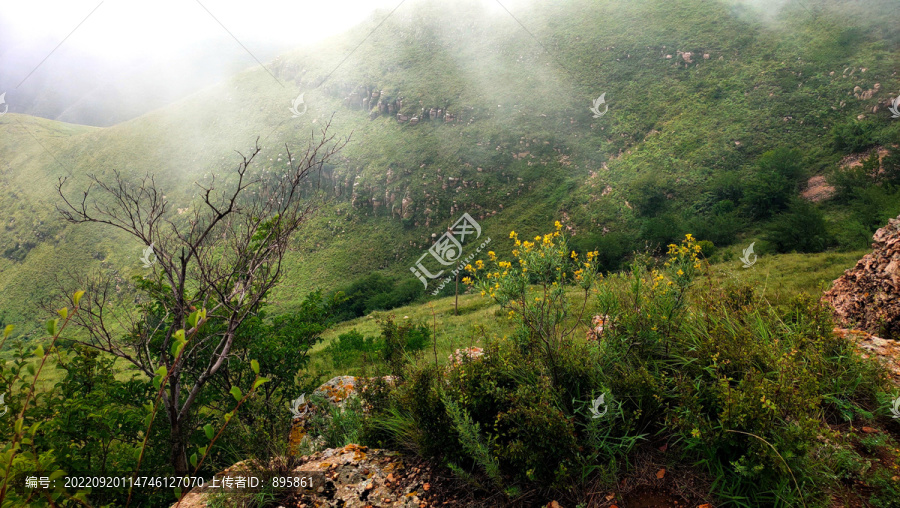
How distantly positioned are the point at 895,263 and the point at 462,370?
5.30m

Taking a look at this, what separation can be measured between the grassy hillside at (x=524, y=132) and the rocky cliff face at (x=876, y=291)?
73.0ft

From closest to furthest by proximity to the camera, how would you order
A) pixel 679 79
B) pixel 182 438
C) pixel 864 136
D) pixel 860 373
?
pixel 860 373 → pixel 182 438 → pixel 864 136 → pixel 679 79

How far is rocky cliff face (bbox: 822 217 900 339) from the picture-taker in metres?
4.45

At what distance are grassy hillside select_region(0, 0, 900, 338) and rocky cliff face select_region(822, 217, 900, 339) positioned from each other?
22.3 m

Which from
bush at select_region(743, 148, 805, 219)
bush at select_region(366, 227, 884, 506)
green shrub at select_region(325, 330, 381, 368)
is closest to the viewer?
bush at select_region(366, 227, 884, 506)

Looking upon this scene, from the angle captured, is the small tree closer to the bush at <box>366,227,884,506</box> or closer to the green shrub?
the bush at <box>366,227,884,506</box>

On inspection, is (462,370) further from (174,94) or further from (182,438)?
(174,94)

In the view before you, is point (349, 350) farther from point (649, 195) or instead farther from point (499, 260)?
point (649, 195)

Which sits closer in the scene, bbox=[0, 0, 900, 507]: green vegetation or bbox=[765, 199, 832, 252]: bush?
bbox=[0, 0, 900, 507]: green vegetation

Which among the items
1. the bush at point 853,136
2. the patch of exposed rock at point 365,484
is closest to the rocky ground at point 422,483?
the patch of exposed rock at point 365,484

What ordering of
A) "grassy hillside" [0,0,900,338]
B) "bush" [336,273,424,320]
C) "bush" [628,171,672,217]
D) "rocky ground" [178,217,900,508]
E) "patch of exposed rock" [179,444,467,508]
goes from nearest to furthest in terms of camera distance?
"rocky ground" [178,217,900,508]
"patch of exposed rock" [179,444,467,508]
"bush" [628,171,672,217]
"grassy hillside" [0,0,900,338]
"bush" [336,273,424,320]

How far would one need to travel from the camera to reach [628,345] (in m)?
3.25

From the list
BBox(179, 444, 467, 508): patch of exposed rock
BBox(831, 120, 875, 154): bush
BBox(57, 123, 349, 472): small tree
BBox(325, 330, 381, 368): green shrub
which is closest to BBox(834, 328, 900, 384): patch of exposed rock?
BBox(179, 444, 467, 508): patch of exposed rock

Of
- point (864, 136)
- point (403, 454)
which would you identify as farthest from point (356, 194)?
point (403, 454)
